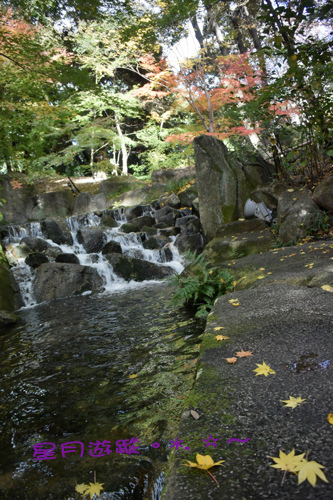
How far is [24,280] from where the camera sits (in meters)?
9.35

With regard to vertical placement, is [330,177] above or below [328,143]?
below

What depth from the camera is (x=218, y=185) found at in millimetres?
8492

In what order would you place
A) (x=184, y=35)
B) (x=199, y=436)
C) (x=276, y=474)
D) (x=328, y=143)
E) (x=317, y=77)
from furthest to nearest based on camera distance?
1. (x=184, y=35)
2. (x=328, y=143)
3. (x=317, y=77)
4. (x=199, y=436)
5. (x=276, y=474)

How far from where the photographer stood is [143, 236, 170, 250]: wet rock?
11.2m

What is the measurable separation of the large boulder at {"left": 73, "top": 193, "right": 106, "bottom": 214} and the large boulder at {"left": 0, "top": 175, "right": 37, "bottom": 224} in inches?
95.9

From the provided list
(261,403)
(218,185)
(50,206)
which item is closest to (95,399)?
(261,403)

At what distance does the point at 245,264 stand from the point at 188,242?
212 inches

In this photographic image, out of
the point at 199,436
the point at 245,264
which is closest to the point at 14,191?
the point at 245,264

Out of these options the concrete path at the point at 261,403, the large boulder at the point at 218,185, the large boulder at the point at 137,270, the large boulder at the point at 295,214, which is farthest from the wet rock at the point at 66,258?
the concrete path at the point at 261,403

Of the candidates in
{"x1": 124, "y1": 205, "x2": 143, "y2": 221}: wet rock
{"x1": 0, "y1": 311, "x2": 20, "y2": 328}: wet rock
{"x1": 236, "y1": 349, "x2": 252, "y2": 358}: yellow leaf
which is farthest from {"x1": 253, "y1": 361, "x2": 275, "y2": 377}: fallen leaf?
{"x1": 124, "y1": 205, "x2": 143, "y2": 221}: wet rock

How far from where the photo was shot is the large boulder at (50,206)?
667 inches

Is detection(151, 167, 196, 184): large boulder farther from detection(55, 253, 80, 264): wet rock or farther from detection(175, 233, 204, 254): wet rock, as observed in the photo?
detection(55, 253, 80, 264): wet rock

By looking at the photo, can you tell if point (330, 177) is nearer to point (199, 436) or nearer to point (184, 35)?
point (199, 436)

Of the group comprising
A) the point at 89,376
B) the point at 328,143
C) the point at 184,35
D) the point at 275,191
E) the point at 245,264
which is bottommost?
the point at 89,376
